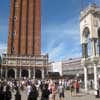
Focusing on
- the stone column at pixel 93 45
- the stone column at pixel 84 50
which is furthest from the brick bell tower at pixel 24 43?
the stone column at pixel 93 45

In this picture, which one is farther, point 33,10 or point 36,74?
point 33,10

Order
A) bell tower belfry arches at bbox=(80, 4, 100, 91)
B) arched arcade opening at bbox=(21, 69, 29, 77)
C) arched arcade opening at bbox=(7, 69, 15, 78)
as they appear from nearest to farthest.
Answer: bell tower belfry arches at bbox=(80, 4, 100, 91) < arched arcade opening at bbox=(7, 69, 15, 78) < arched arcade opening at bbox=(21, 69, 29, 77)

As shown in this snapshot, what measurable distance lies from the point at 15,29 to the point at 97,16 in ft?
187

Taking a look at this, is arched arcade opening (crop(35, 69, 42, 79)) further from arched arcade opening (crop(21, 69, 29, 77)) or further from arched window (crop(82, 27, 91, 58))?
arched window (crop(82, 27, 91, 58))

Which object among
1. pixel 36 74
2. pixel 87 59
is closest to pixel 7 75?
pixel 36 74

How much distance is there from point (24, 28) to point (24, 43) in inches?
235

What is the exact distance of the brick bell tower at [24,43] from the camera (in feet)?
221

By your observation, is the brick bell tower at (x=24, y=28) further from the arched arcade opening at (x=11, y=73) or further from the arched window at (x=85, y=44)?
the arched window at (x=85, y=44)

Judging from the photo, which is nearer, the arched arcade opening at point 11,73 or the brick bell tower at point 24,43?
the arched arcade opening at point 11,73

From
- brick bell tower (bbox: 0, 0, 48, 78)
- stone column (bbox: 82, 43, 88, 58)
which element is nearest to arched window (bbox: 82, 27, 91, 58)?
stone column (bbox: 82, 43, 88, 58)

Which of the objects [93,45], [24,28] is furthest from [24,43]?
[93,45]

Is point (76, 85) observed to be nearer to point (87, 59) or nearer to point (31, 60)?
point (87, 59)

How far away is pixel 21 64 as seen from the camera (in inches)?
2680

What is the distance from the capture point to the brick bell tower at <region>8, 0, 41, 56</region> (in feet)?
241
